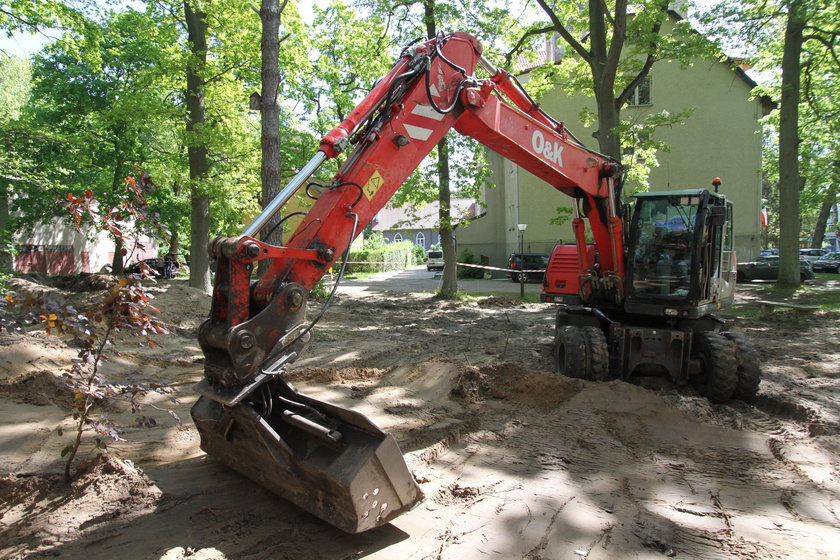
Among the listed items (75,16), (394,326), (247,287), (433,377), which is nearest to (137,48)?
(75,16)

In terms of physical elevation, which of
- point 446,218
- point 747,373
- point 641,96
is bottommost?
point 747,373

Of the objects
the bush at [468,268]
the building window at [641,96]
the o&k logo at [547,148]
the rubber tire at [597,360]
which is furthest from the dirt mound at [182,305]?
the building window at [641,96]

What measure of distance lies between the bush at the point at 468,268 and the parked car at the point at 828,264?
19.9 metres

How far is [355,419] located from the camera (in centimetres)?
358

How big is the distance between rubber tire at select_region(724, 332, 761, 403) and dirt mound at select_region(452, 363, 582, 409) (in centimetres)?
201

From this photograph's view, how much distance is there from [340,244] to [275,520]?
6.44 feet

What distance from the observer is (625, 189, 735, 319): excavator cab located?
271 inches

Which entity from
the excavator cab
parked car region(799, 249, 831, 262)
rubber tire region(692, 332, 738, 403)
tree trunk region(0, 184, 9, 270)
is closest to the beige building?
parked car region(799, 249, 831, 262)

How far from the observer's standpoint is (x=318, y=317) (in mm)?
3871

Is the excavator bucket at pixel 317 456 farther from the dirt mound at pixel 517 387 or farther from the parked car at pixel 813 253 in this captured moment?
the parked car at pixel 813 253

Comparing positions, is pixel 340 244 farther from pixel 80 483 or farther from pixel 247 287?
pixel 80 483

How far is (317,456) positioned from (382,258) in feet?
140

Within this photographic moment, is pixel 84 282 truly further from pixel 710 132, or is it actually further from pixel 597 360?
pixel 710 132

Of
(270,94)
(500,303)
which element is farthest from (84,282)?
(500,303)
